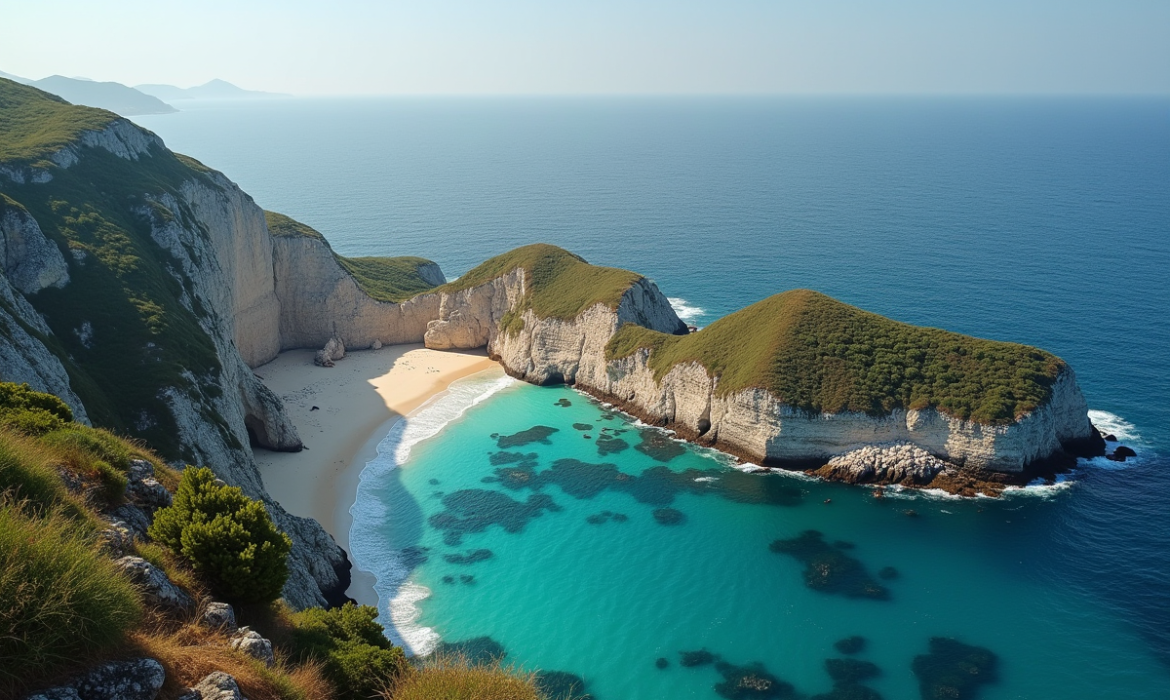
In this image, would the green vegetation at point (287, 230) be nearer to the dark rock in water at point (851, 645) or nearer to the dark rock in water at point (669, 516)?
the dark rock in water at point (669, 516)

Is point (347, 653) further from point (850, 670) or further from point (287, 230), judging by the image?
point (287, 230)

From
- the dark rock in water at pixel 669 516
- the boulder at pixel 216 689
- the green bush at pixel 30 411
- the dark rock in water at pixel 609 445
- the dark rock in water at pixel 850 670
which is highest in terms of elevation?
the green bush at pixel 30 411

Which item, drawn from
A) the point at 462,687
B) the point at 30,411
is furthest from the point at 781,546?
the point at 30,411

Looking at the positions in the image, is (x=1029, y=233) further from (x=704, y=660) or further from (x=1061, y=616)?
(x=704, y=660)

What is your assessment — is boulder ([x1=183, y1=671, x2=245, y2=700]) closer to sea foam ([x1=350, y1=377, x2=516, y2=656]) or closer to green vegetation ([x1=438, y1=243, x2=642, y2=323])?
sea foam ([x1=350, y1=377, x2=516, y2=656])

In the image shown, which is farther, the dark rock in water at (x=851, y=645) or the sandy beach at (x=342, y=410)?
the sandy beach at (x=342, y=410)

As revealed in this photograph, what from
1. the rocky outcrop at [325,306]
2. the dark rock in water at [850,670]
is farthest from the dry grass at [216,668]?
the rocky outcrop at [325,306]

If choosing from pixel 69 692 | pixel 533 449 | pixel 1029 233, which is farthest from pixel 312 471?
pixel 1029 233
